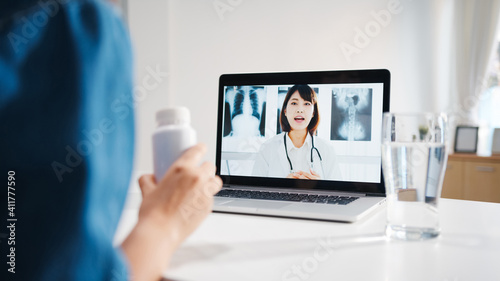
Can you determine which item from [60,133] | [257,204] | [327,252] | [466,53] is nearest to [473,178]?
[466,53]

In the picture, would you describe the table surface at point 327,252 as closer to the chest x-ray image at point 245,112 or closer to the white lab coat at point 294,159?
the white lab coat at point 294,159

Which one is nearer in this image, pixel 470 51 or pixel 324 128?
pixel 324 128

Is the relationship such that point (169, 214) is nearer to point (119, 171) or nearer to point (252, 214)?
point (119, 171)

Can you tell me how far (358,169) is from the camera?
1.01 meters

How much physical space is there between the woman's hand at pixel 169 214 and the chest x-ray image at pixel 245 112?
0.62 meters

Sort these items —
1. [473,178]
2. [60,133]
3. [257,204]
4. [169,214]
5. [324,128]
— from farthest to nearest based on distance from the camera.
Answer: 1. [473,178]
2. [324,128]
3. [257,204]
4. [169,214]
5. [60,133]

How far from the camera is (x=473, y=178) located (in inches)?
122

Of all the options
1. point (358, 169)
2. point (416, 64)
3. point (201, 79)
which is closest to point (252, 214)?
point (358, 169)

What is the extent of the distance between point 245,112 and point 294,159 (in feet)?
0.63

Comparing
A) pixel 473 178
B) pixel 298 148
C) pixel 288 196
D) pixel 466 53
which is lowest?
pixel 473 178

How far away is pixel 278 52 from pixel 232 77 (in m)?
2.17

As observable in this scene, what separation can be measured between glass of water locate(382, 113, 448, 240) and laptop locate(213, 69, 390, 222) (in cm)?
30

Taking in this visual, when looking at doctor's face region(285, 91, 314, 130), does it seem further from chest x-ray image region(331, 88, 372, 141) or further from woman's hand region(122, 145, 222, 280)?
woman's hand region(122, 145, 222, 280)

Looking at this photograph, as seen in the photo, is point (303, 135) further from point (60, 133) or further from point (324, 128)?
point (60, 133)
